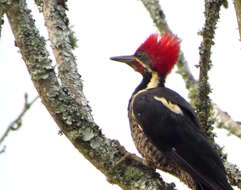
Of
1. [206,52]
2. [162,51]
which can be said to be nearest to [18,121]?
[206,52]

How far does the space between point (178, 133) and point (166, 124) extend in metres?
0.12

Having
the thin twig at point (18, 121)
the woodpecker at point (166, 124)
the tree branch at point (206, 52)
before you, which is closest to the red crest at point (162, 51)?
the woodpecker at point (166, 124)

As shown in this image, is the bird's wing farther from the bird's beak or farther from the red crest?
the bird's beak

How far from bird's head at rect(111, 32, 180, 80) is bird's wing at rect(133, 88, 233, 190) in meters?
0.29

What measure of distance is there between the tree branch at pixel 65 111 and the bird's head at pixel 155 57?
4.87ft

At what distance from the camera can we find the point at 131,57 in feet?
14.5

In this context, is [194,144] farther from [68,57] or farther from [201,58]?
[68,57]

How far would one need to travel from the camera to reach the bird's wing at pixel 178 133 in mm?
3354

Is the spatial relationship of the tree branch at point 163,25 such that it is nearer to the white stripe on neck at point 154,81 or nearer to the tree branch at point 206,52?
the tree branch at point 206,52

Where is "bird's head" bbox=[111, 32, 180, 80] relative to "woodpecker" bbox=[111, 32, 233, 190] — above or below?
above

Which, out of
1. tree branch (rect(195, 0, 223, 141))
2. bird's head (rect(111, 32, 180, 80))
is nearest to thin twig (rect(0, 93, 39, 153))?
tree branch (rect(195, 0, 223, 141))

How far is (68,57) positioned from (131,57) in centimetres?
137

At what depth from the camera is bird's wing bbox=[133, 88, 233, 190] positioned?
11.0 ft

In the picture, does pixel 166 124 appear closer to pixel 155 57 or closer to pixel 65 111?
pixel 155 57
